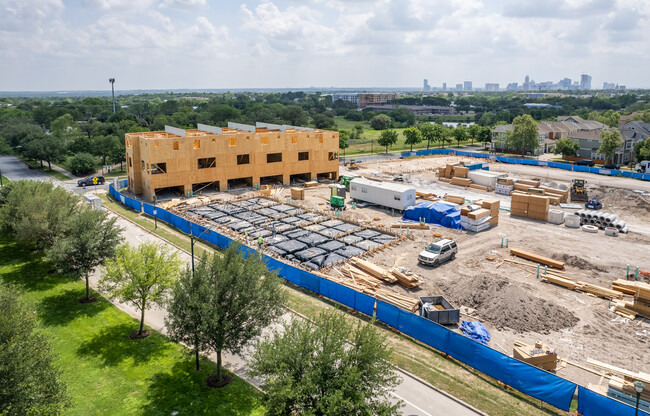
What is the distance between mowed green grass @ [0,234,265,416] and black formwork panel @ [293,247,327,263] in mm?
11980

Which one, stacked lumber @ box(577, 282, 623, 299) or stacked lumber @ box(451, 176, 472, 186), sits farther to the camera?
stacked lumber @ box(451, 176, 472, 186)

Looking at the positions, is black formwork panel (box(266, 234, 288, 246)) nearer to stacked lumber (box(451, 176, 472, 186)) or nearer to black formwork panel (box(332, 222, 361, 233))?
black formwork panel (box(332, 222, 361, 233))

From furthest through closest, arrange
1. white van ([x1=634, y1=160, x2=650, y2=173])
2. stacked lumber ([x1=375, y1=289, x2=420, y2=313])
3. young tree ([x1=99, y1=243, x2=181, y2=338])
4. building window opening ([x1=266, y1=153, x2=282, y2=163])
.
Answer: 1. white van ([x1=634, y1=160, x2=650, y2=173])
2. building window opening ([x1=266, y1=153, x2=282, y2=163])
3. stacked lumber ([x1=375, y1=289, x2=420, y2=313])
4. young tree ([x1=99, y1=243, x2=181, y2=338])

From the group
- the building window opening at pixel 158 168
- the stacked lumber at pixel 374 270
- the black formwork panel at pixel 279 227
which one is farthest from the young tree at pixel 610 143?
the building window opening at pixel 158 168

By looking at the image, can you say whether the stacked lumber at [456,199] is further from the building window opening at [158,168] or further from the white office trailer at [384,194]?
the building window opening at [158,168]

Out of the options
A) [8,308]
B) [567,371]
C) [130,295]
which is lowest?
[567,371]

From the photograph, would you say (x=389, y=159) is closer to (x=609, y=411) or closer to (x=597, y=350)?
(x=597, y=350)

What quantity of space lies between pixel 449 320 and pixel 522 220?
82.3 ft

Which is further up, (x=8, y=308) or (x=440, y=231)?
(x=8, y=308)

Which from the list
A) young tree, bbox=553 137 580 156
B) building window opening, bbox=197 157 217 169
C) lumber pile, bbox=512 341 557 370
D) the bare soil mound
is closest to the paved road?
lumber pile, bbox=512 341 557 370

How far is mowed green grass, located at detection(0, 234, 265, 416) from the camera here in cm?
1689

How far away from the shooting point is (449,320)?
74.7ft

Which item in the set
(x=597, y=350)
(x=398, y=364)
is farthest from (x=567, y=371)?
(x=398, y=364)

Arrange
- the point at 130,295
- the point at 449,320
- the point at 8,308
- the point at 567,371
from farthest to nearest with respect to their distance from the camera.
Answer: the point at 449,320, the point at 130,295, the point at 567,371, the point at 8,308
